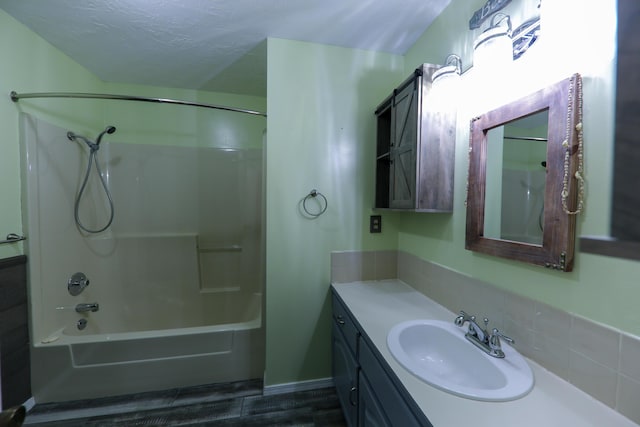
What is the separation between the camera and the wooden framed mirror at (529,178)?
739mm

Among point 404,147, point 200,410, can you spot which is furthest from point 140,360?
point 404,147

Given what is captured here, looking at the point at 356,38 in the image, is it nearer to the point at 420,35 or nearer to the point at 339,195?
the point at 420,35

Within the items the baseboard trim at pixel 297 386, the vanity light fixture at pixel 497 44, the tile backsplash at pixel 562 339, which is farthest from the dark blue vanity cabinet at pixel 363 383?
the vanity light fixture at pixel 497 44

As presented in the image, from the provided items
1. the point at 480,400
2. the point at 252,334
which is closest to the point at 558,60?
the point at 480,400

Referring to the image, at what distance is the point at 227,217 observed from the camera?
2365mm

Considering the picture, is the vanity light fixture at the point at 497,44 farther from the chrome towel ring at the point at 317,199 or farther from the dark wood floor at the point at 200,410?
the dark wood floor at the point at 200,410

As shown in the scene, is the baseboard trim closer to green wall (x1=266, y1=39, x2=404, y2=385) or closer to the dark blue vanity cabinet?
green wall (x1=266, y1=39, x2=404, y2=385)

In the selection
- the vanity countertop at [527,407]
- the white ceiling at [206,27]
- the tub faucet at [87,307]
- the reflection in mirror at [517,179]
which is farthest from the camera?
the tub faucet at [87,307]

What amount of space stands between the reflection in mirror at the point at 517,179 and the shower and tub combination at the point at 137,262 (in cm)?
144

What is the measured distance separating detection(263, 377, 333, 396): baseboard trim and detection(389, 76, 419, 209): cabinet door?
4.34ft

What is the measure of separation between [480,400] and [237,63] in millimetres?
2286

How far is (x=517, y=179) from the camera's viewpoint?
3.09 feet

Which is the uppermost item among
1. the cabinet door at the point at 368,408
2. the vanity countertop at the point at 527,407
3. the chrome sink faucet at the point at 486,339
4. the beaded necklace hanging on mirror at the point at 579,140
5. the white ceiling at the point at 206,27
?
the white ceiling at the point at 206,27

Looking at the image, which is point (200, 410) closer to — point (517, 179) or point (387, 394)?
point (387, 394)
